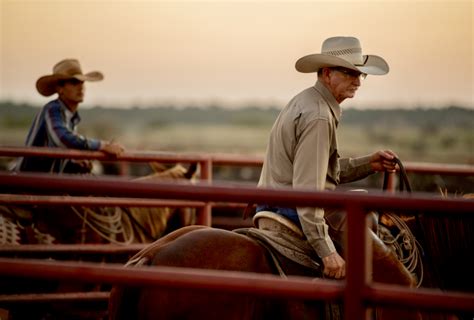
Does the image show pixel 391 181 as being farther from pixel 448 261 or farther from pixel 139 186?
pixel 139 186

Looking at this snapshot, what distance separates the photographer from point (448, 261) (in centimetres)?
421

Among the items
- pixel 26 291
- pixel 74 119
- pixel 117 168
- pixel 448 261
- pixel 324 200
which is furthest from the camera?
pixel 117 168

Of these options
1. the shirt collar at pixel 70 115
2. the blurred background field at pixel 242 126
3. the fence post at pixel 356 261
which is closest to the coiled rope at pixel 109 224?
the shirt collar at pixel 70 115

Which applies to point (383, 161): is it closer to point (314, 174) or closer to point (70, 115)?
point (314, 174)

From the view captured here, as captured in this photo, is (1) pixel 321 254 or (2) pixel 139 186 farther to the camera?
(1) pixel 321 254

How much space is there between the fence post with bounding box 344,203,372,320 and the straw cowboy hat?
149 centimetres

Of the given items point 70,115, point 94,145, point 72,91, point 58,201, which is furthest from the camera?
point 72,91

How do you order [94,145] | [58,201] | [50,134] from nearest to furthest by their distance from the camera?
[58,201] < [94,145] < [50,134]

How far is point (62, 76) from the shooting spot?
7.11 meters

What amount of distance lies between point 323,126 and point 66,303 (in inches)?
144

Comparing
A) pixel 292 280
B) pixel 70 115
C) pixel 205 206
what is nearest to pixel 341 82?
pixel 292 280

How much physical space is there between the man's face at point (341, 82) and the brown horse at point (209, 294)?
917mm

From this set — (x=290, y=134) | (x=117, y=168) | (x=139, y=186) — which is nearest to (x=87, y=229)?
(x=290, y=134)

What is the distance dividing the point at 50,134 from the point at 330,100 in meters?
3.19
